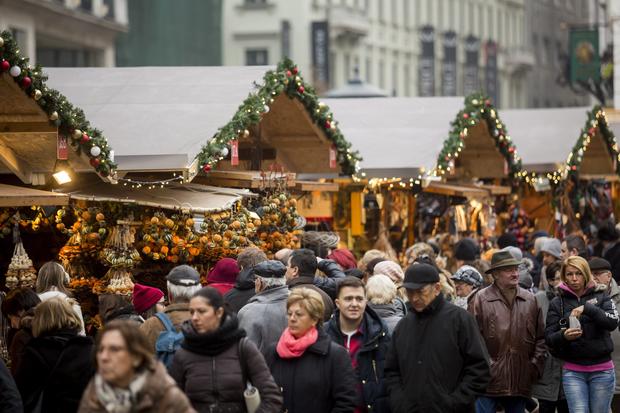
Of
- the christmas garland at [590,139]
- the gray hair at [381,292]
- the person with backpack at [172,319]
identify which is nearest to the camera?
the person with backpack at [172,319]

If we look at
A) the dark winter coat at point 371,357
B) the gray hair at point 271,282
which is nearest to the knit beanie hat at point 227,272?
the gray hair at point 271,282

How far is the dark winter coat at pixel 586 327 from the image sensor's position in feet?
39.4

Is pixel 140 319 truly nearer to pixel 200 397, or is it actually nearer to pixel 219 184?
pixel 200 397

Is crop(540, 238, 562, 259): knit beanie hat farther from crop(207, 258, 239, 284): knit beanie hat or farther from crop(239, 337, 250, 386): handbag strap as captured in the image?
crop(239, 337, 250, 386): handbag strap

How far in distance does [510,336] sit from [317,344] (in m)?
2.83

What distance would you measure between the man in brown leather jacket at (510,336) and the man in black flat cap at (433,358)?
79.1 inches

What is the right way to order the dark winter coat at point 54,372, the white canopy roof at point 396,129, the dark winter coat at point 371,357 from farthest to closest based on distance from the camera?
the white canopy roof at point 396,129
the dark winter coat at point 371,357
the dark winter coat at point 54,372

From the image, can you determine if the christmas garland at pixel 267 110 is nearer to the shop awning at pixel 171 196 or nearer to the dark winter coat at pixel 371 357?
the shop awning at pixel 171 196

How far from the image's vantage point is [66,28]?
156 ft

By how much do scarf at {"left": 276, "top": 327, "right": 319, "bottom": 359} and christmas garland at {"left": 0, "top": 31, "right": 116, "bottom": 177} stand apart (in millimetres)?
4195

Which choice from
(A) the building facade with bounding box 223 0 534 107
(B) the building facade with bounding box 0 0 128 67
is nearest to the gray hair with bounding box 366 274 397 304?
(B) the building facade with bounding box 0 0 128 67

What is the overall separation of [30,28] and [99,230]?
101 ft

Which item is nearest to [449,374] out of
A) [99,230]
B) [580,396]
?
[580,396]

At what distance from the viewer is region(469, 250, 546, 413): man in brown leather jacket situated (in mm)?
11883
